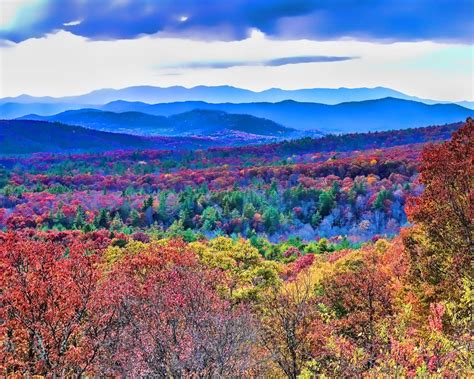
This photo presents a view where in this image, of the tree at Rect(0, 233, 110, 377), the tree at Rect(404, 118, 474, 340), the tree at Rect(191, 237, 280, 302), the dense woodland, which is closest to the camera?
the dense woodland

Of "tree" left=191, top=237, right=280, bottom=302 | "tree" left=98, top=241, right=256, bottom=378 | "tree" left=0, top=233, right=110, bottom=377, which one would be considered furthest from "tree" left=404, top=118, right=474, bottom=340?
"tree" left=0, top=233, right=110, bottom=377

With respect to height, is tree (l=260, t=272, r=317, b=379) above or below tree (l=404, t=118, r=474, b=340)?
below

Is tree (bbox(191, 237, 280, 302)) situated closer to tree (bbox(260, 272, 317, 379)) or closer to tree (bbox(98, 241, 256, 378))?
tree (bbox(98, 241, 256, 378))

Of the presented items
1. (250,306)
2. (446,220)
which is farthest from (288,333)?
(250,306)

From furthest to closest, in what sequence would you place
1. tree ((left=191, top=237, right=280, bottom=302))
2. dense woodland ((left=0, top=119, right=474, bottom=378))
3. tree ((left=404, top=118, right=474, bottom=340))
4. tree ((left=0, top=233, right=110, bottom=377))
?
tree ((left=191, top=237, right=280, bottom=302)), tree ((left=404, top=118, right=474, bottom=340)), tree ((left=0, top=233, right=110, bottom=377)), dense woodland ((left=0, top=119, right=474, bottom=378))

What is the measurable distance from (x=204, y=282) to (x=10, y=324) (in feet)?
27.9

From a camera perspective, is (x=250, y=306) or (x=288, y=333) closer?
(x=288, y=333)

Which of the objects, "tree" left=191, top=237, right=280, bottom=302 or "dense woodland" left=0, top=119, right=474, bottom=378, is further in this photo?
"tree" left=191, top=237, right=280, bottom=302

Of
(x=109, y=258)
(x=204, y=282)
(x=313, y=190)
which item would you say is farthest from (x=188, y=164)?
(x=204, y=282)

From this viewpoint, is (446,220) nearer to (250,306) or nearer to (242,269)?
(250,306)

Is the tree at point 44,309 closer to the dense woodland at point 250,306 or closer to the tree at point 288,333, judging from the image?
the dense woodland at point 250,306

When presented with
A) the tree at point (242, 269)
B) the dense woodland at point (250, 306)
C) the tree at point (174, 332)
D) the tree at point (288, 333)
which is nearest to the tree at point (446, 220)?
the dense woodland at point (250, 306)

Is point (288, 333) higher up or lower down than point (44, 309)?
lower down

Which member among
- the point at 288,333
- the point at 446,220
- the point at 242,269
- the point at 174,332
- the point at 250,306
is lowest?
the point at 250,306
